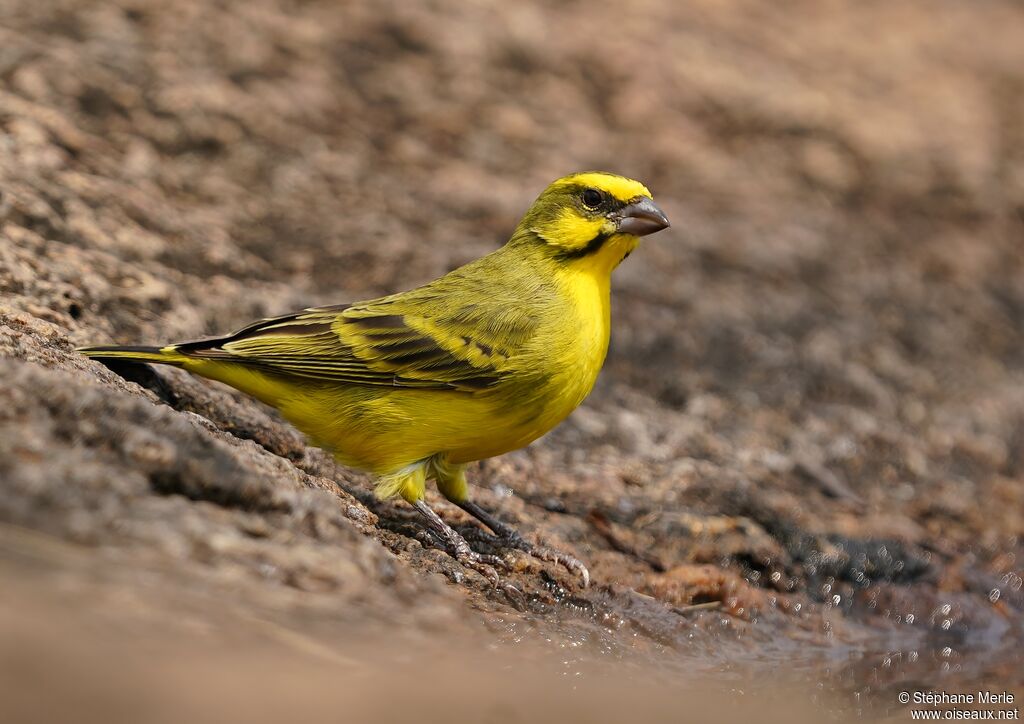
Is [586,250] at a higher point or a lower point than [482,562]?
higher

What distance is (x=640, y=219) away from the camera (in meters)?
4.97

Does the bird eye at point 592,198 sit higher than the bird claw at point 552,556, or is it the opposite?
the bird eye at point 592,198

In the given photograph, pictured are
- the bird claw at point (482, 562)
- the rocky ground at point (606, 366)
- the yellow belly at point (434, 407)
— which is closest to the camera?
the rocky ground at point (606, 366)

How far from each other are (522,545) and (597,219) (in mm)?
1471

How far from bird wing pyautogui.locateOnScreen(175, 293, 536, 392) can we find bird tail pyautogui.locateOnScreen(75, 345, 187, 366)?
0.04 metres

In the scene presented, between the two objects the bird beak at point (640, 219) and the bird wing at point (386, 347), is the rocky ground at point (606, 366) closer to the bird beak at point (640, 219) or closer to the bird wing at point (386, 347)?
the bird wing at point (386, 347)

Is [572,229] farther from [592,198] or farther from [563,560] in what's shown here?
[563,560]

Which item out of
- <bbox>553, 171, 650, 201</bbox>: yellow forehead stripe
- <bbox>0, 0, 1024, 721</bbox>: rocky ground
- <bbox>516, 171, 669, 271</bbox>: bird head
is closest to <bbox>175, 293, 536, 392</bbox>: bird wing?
<bbox>0, 0, 1024, 721</bbox>: rocky ground

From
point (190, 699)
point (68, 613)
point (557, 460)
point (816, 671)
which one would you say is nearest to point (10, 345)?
point (68, 613)

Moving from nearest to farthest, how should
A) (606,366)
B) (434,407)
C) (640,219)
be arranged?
1. (434,407)
2. (640,219)
3. (606,366)

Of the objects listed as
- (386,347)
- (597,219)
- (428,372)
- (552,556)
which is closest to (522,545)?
(552,556)

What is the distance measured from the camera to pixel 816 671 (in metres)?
4.49

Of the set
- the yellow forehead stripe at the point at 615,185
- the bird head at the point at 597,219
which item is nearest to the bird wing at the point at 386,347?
the bird head at the point at 597,219

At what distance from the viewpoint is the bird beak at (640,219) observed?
4.95 m
